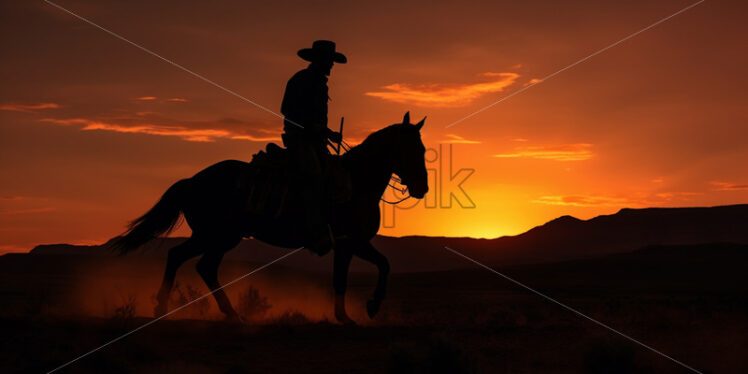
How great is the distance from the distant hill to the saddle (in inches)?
2111

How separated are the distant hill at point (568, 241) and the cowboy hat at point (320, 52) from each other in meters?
53.9

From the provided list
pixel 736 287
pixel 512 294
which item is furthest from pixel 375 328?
pixel 736 287

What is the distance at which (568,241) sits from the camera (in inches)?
3332

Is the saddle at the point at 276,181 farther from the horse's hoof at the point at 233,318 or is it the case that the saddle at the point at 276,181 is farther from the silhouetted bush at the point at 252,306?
the silhouetted bush at the point at 252,306

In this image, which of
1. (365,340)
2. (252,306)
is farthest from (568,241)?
(365,340)

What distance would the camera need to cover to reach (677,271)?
3866 centimetres

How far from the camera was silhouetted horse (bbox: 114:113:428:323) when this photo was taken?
39.1ft

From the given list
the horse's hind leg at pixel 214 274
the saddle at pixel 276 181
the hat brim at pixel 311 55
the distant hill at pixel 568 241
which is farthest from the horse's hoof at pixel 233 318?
the distant hill at pixel 568 241

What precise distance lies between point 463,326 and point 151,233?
625cm

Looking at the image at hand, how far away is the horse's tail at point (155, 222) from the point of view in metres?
13.1

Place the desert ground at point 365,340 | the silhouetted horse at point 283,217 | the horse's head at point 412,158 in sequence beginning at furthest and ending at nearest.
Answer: the silhouetted horse at point 283,217, the horse's head at point 412,158, the desert ground at point 365,340

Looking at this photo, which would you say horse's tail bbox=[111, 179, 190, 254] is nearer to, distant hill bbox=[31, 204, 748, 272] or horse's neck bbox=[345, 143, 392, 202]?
horse's neck bbox=[345, 143, 392, 202]

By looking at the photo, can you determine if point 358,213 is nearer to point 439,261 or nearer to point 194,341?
point 194,341

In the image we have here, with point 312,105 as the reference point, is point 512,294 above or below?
below
